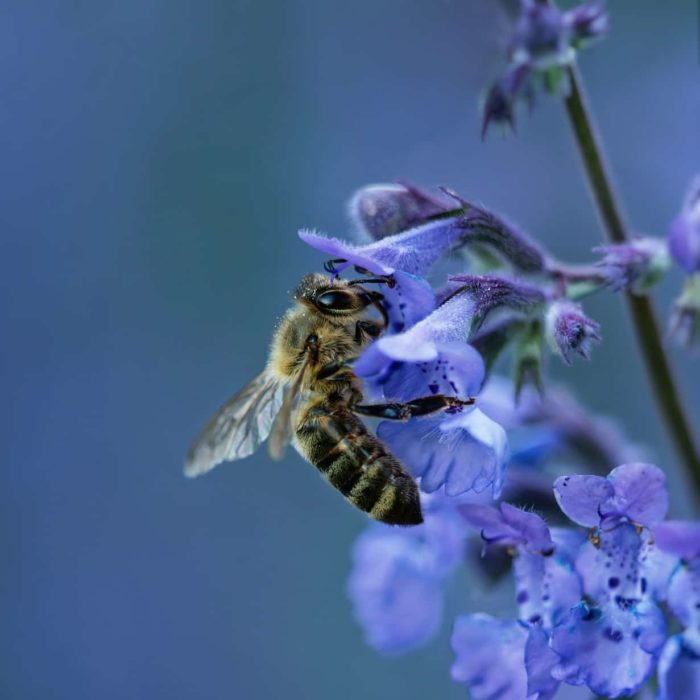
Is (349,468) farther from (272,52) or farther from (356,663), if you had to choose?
(272,52)

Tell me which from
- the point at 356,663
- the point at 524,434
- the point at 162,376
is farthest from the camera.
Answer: the point at 162,376

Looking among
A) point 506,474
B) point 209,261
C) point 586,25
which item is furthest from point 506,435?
point 209,261

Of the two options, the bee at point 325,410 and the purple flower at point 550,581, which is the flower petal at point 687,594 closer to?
the purple flower at point 550,581

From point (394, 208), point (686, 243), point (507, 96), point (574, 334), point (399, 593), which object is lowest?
point (399, 593)

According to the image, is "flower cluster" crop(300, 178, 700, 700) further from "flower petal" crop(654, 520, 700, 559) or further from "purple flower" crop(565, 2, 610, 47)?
"purple flower" crop(565, 2, 610, 47)

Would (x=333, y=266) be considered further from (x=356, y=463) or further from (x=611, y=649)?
(x=611, y=649)

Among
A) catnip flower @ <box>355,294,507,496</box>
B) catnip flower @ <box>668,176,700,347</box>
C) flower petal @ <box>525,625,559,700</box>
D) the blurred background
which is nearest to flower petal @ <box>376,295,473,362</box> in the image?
catnip flower @ <box>355,294,507,496</box>

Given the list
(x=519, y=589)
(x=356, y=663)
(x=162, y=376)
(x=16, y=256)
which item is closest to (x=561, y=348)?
(x=519, y=589)
